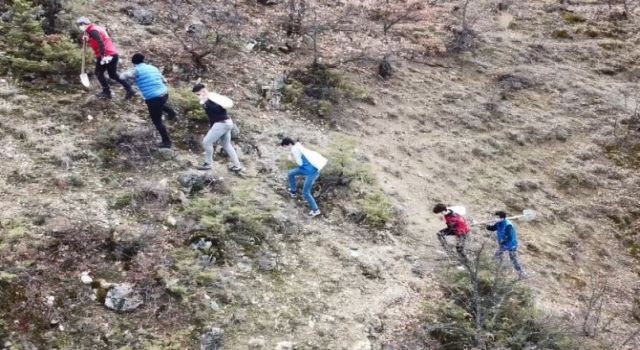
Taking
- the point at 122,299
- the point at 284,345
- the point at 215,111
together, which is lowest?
the point at 284,345

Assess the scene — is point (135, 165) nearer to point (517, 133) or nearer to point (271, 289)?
point (271, 289)

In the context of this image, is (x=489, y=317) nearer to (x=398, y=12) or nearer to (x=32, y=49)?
(x=32, y=49)

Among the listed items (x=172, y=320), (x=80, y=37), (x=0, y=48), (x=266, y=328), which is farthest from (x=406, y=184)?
(x=0, y=48)

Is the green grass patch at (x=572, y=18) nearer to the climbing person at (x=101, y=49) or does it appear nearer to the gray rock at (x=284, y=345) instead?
the climbing person at (x=101, y=49)

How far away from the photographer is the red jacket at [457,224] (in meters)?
9.31

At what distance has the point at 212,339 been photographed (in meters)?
6.70

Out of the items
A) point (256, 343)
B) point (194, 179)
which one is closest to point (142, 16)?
point (194, 179)

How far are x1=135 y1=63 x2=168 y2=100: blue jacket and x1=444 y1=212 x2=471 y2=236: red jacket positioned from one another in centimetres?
517

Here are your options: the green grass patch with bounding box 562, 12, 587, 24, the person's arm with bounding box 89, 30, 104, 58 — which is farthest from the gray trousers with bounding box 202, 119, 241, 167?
the green grass patch with bounding box 562, 12, 587, 24

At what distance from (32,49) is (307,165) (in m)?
5.67

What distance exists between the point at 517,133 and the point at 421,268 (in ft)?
19.8

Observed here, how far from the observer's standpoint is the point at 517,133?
13.5m

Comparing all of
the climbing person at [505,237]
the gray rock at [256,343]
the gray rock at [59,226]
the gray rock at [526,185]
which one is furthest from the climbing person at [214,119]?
the gray rock at [526,185]

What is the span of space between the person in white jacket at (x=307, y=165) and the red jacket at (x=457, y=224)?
7.24 ft
